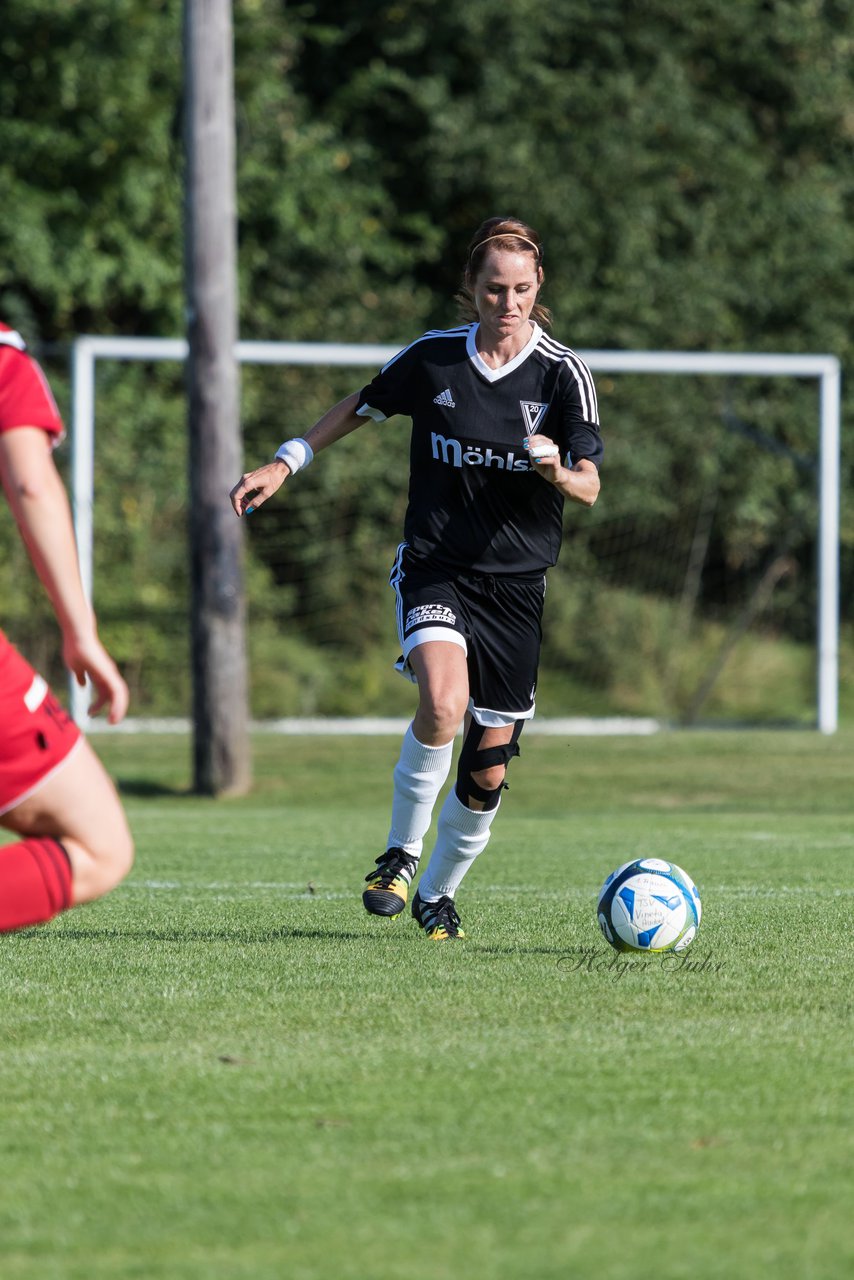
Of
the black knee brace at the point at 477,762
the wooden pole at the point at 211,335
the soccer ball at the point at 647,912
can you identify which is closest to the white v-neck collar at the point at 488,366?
the black knee brace at the point at 477,762

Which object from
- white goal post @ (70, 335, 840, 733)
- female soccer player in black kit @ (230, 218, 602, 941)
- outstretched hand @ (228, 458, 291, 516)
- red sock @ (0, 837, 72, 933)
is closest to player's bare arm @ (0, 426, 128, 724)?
red sock @ (0, 837, 72, 933)

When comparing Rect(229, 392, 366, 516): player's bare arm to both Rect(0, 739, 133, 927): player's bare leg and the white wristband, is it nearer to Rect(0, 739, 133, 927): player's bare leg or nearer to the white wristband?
the white wristband

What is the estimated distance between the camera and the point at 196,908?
6.88 m

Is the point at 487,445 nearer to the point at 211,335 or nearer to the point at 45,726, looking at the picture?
the point at 45,726

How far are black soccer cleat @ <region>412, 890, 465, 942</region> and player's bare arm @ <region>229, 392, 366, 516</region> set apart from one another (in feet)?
4.86

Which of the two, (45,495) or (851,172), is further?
Result: (851,172)

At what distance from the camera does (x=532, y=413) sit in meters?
6.14

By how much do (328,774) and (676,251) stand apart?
1157 cm

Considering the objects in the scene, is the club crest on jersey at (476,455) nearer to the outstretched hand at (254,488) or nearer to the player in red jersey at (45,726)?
the outstretched hand at (254,488)

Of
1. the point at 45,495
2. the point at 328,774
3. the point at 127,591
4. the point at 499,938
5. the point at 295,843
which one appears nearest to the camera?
the point at 45,495

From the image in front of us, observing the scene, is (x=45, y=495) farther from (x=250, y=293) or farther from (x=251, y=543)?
(x=250, y=293)

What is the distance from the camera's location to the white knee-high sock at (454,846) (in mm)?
6113

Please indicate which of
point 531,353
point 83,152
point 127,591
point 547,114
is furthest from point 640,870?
point 547,114

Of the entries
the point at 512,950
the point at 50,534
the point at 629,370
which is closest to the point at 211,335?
the point at 629,370
